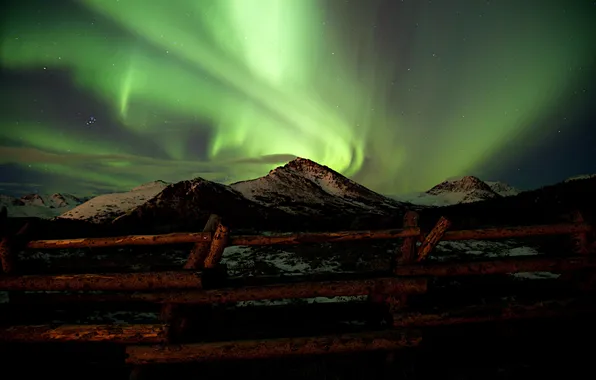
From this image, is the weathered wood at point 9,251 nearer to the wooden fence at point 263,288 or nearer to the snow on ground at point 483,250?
the wooden fence at point 263,288

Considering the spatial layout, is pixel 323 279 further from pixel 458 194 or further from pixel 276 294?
pixel 458 194

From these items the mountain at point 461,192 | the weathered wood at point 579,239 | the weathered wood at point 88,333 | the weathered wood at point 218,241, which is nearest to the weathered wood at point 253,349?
the weathered wood at point 88,333

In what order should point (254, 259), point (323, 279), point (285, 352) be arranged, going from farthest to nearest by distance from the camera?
1. point (254, 259)
2. point (323, 279)
3. point (285, 352)

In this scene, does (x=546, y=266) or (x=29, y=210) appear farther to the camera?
(x=29, y=210)

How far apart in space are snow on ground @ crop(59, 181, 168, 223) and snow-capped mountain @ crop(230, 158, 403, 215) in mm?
30565

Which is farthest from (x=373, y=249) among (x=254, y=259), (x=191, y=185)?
(x=191, y=185)

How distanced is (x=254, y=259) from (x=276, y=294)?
32.0ft

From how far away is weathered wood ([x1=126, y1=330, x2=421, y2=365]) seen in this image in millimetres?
4645

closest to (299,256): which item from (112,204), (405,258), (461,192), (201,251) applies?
(405,258)

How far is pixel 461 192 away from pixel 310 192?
304 feet

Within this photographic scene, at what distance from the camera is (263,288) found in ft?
15.9

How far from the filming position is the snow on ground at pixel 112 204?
107 metres

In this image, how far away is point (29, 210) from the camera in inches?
6949

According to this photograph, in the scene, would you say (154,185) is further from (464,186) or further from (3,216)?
(464,186)
